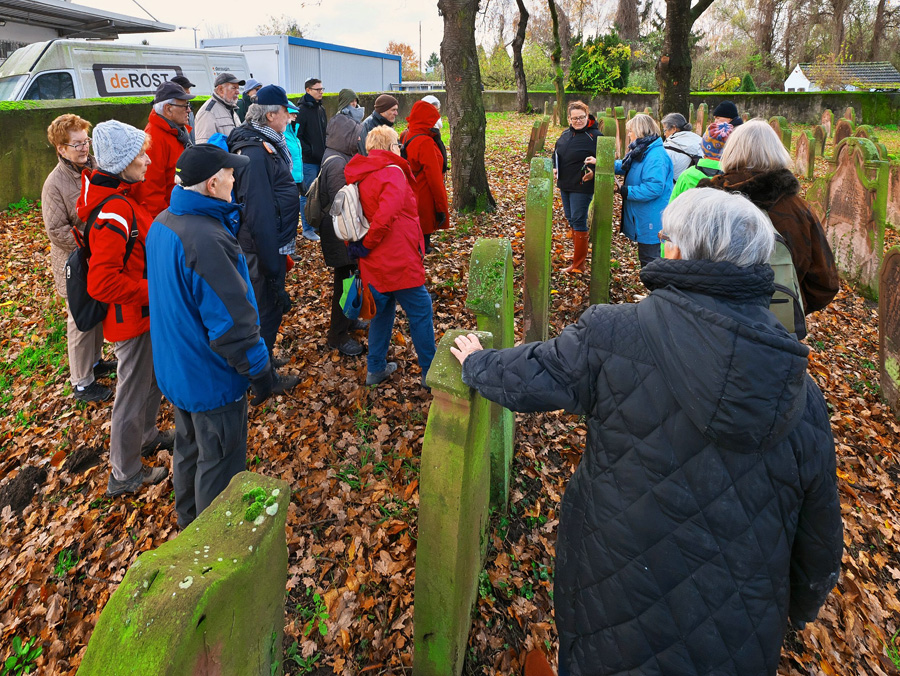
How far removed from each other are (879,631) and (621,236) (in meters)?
6.47

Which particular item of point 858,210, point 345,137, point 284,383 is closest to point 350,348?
point 284,383

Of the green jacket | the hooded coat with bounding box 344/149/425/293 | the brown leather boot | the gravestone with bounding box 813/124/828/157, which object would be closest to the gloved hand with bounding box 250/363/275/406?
the hooded coat with bounding box 344/149/425/293

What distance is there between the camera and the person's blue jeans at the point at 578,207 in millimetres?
6781

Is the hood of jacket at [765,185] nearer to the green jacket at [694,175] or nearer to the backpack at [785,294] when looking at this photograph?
the backpack at [785,294]

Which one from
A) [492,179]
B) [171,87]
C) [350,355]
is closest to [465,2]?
[492,179]

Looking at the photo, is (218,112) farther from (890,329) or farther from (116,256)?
(890,329)

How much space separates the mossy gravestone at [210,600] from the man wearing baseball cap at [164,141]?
13.9ft

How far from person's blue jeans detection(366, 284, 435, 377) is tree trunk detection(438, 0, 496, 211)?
4.38 meters

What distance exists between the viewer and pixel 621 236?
28.5 ft

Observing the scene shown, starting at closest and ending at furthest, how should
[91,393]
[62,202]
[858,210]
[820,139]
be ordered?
1. [62,202]
2. [91,393]
3. [858,210]
4. [820,139]

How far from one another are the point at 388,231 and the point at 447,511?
247cm

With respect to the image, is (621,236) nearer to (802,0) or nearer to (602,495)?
(602,495)

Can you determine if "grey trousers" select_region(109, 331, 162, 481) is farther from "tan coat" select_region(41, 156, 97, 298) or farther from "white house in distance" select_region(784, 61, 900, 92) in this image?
"white house in distance" select_region(784, 61, 900, 92)

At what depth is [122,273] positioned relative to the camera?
11.1ft
